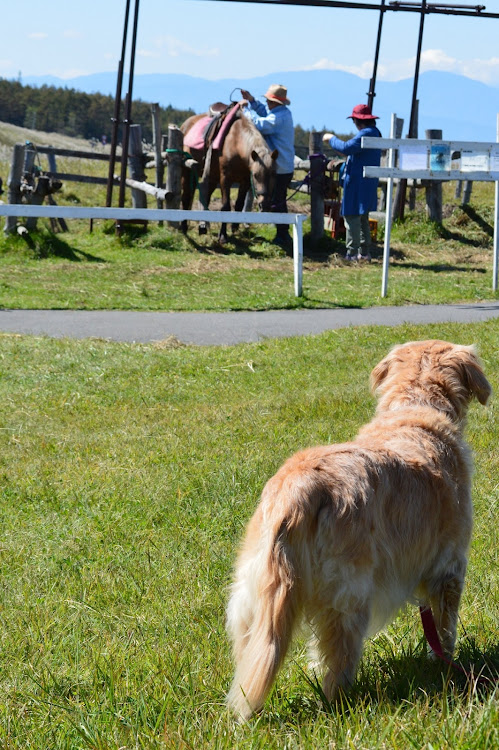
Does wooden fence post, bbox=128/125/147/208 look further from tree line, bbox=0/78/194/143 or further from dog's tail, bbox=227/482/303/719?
tree line, bbox=0/78/194/143

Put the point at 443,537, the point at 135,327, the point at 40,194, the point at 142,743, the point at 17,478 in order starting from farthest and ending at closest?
the point at 40,194
the point at 135,327
the point at 17,478
the point at 443,537
the point at 142,743

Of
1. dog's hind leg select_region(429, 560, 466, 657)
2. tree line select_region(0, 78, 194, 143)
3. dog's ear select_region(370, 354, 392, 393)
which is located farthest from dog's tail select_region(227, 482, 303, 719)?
tree line select_region(0, 78, 194, 143)

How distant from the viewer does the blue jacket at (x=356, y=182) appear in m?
15.5

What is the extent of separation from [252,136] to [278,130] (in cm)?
53

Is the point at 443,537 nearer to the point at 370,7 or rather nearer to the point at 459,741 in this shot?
the point at 459,741

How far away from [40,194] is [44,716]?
14819 mm

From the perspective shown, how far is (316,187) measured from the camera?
17.5 meters

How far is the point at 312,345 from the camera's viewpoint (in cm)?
920

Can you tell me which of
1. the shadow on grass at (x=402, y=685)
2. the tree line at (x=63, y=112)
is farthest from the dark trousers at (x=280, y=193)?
the tree line at (x=63, y=112)

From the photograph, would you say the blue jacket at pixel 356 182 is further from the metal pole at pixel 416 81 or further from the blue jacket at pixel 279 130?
the metal pole at pixel 416 81

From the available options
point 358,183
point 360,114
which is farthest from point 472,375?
point 360,114

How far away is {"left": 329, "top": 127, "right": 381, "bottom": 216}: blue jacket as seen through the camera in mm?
15461

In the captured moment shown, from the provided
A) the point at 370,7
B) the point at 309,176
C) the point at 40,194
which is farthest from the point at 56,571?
the point at 370,7

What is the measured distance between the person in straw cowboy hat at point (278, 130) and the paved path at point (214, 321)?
5650 mm
